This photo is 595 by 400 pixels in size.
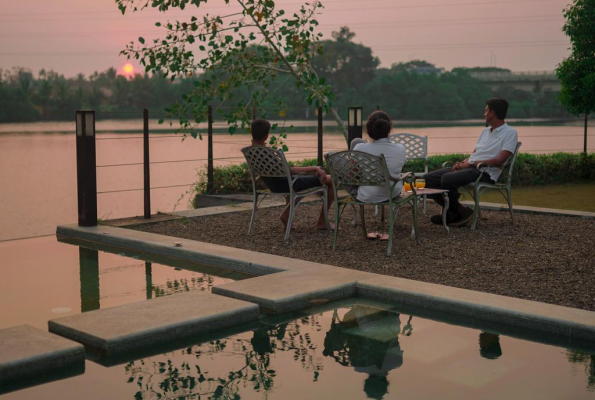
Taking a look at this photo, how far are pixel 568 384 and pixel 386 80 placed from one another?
19429mm

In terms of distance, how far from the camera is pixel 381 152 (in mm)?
5984

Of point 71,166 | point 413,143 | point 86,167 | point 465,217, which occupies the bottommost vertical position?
point 465,217

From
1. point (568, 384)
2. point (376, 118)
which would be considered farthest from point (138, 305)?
point (376, 118)

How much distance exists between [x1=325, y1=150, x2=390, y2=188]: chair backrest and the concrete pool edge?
880 millimetres

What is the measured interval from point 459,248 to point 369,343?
8.41 ft

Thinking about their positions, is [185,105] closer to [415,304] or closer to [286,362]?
[415,304]

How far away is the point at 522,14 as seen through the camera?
19.3 metres

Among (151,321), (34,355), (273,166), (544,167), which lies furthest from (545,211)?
(34,355)

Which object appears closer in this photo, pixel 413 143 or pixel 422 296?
pixel 422 296

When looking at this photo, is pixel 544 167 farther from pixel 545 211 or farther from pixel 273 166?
pixel 273 166

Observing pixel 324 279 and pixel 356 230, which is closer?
pixel 324 279

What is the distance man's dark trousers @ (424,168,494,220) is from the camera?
693cm

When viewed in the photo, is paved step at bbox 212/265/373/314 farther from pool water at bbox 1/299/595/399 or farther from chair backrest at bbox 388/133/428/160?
chair backrest at bbox 388/133/428/160

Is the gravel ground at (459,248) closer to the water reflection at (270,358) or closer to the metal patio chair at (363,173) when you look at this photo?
the metal patio chair at (363,173)
